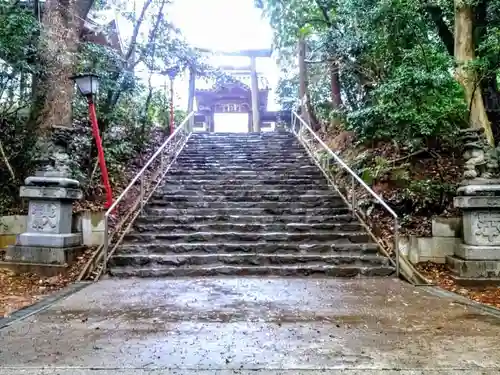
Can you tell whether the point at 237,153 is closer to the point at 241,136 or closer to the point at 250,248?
the point at 241,136

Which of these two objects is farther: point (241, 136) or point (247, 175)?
point (241, 136)

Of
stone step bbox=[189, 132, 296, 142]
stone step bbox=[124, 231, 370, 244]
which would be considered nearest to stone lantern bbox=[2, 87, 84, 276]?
stone step bbox=[124, 231, 370, 244]

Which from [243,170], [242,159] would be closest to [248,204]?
[243,170]

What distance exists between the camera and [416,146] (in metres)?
8.01

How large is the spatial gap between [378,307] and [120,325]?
Result: 2.40 meters

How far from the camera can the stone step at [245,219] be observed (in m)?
7.29

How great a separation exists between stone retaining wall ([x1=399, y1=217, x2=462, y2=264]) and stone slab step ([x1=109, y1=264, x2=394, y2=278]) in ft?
1.81

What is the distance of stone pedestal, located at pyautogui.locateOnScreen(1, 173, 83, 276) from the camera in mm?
5777

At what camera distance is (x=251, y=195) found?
8.39 m

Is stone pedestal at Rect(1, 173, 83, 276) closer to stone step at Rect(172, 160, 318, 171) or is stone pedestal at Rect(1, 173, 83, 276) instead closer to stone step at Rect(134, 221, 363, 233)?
stone step at Rect(134, 221, 363, 233)

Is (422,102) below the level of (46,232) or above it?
above

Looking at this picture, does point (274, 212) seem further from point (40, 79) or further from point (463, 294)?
point (40, 79)

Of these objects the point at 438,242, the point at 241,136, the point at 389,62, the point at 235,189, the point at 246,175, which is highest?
the point at 389,62

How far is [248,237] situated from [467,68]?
458 cm
